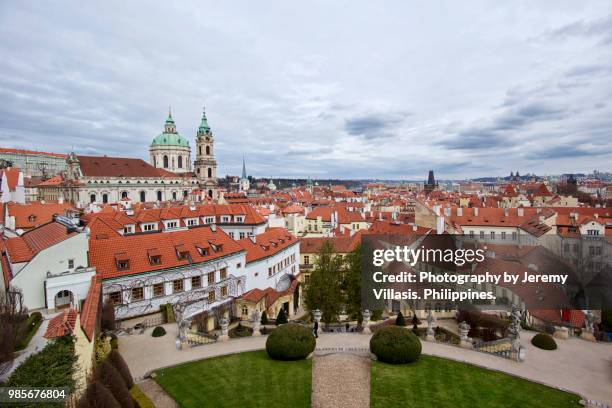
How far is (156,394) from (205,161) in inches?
4768

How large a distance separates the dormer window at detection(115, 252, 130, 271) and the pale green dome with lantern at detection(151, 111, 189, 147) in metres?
121

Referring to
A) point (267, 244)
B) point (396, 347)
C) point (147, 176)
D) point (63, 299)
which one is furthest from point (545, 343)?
point (147, 176)

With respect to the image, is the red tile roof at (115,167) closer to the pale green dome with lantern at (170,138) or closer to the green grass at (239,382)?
the pale green dome with lantern at (170,138)

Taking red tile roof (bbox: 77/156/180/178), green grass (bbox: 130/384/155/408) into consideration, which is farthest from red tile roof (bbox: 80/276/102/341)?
red tile roof (bbox: 77/156/180/178)

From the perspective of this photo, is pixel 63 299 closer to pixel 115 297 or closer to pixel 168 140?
pixel 115 297

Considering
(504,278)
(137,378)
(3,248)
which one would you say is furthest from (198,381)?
(504,278)

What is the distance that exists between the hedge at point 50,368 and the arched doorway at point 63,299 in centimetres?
1162

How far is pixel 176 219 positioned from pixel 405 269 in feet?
104

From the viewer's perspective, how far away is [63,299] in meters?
Answer: 22.5

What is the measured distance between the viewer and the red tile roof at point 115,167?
10375cm

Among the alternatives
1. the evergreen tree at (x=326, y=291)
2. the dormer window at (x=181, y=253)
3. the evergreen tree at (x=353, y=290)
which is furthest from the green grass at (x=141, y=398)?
the evergreen tree at (x=353, y=290)

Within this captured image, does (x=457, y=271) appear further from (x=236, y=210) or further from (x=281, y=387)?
(x=236, y=210)

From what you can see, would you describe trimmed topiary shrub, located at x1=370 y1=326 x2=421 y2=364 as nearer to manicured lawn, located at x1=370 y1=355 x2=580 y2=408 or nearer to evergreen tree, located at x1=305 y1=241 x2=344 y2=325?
manicured lawn, located at x1=370 y1=355 x2=580 y2=408

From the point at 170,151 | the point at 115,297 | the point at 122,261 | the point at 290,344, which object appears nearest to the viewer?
the point at 290,344
